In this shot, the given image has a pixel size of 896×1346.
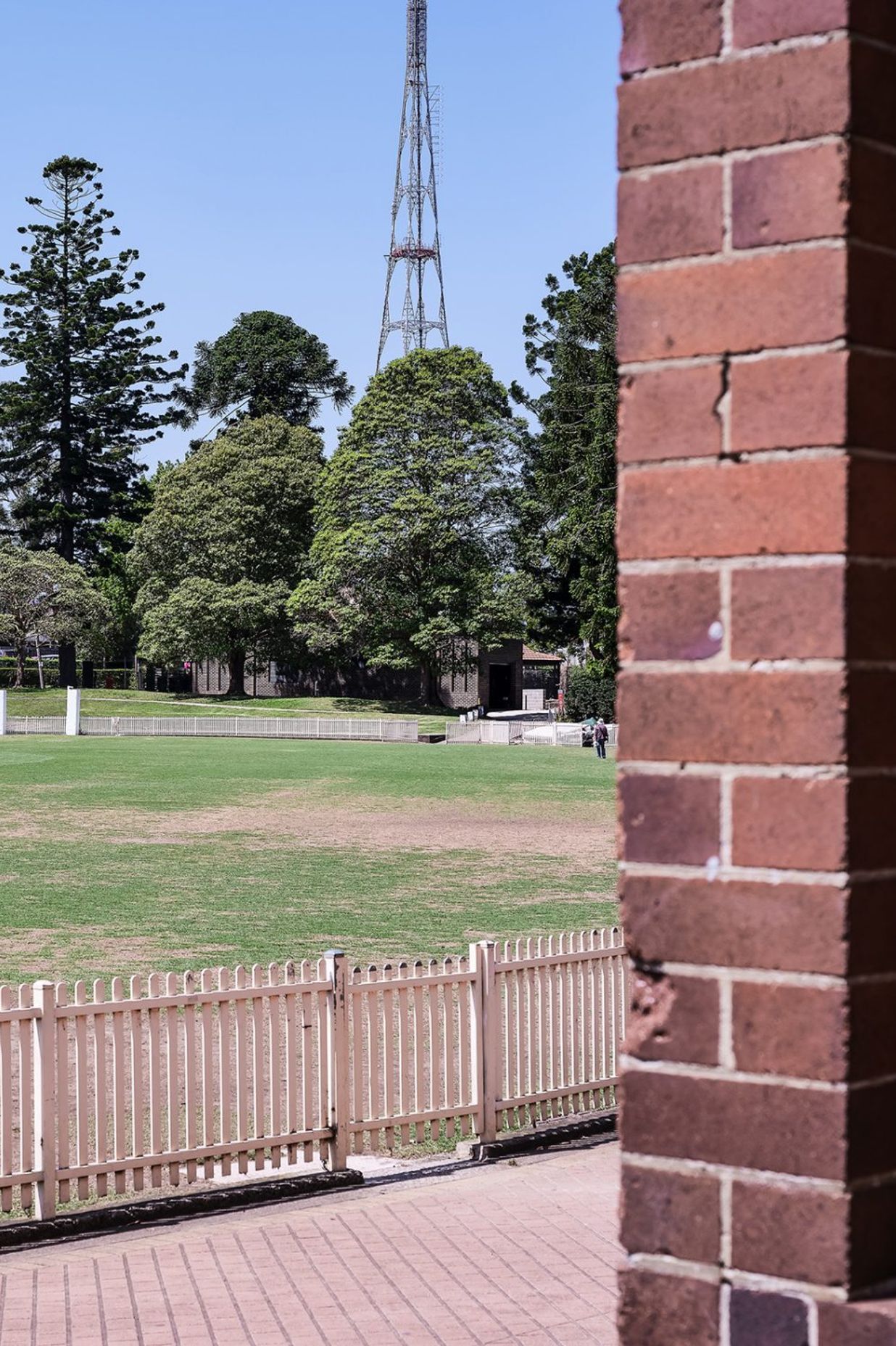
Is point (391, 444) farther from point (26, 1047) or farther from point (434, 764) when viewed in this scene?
point (26, 1047)

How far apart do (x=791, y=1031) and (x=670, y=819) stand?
24cm

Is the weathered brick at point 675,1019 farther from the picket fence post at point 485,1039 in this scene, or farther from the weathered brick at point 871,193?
the picket fence post at point 485,1039

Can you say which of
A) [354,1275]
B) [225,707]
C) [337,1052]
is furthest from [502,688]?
[354,1275]

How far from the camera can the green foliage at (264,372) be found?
97.1 metres

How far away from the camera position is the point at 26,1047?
8250 mm

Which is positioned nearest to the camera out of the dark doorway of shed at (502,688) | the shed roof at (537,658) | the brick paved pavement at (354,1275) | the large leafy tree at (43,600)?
the brick paved pavement at (354,1275)

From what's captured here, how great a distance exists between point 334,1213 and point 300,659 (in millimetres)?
74877

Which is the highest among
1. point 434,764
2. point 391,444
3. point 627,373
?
point 391,444

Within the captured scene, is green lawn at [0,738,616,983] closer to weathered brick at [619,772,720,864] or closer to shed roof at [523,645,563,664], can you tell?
weathered brick at [619,772,720,864]

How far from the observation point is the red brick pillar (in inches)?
63.1

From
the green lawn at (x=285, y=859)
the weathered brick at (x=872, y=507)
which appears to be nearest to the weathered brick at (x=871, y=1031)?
the weathered brick at (x=872, y=507)

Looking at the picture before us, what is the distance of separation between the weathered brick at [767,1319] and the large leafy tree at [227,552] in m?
78.5

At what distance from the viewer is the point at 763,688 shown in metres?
1.64

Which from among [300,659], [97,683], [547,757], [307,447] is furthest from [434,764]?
[97,683]
